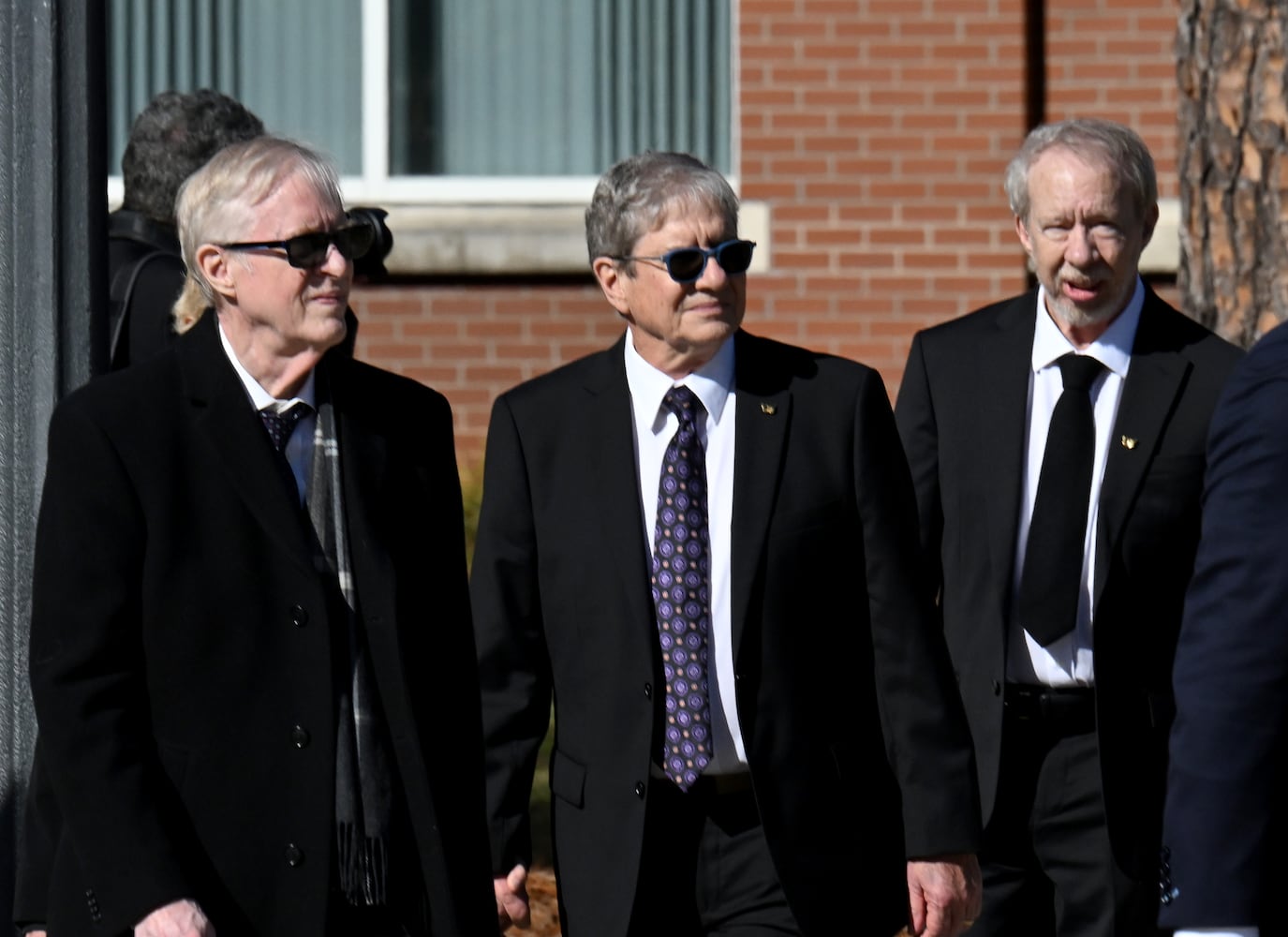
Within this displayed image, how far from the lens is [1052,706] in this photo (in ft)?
14.3

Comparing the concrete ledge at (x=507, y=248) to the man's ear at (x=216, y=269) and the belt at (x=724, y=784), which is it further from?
the man's ear at (x=216, y=269)

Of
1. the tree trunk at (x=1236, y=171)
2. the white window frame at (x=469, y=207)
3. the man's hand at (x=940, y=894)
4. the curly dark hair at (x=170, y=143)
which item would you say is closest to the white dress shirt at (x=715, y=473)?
the man's hand at (x=940, y=894)

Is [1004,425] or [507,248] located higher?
[507,248]

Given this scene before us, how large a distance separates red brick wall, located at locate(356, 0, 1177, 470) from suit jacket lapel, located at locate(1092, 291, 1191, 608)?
4.58 meters

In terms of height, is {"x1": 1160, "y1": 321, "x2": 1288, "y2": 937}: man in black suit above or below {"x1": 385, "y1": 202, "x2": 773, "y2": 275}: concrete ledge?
below

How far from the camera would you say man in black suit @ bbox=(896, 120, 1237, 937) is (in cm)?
428

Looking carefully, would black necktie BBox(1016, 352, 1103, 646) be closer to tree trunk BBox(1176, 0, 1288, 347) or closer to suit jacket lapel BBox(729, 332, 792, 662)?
suit jacket lapel BBox(729, 332, 792, 662)

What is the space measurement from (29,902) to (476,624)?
0.95m

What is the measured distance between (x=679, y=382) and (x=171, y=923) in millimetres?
1399

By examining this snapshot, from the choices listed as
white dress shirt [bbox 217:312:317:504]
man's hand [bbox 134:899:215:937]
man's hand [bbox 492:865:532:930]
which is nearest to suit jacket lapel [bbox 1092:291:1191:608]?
man's hand [bbox 492:865:532:930]

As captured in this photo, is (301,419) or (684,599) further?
(684,599)

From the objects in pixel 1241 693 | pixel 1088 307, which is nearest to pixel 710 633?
pixel 1088 307

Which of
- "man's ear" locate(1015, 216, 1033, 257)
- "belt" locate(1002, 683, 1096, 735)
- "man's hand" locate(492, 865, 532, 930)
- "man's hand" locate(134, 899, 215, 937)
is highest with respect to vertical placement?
"man's ear" locate(1015, 216, 1033, 257)

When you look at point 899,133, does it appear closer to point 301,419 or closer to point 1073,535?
point 1073,535
